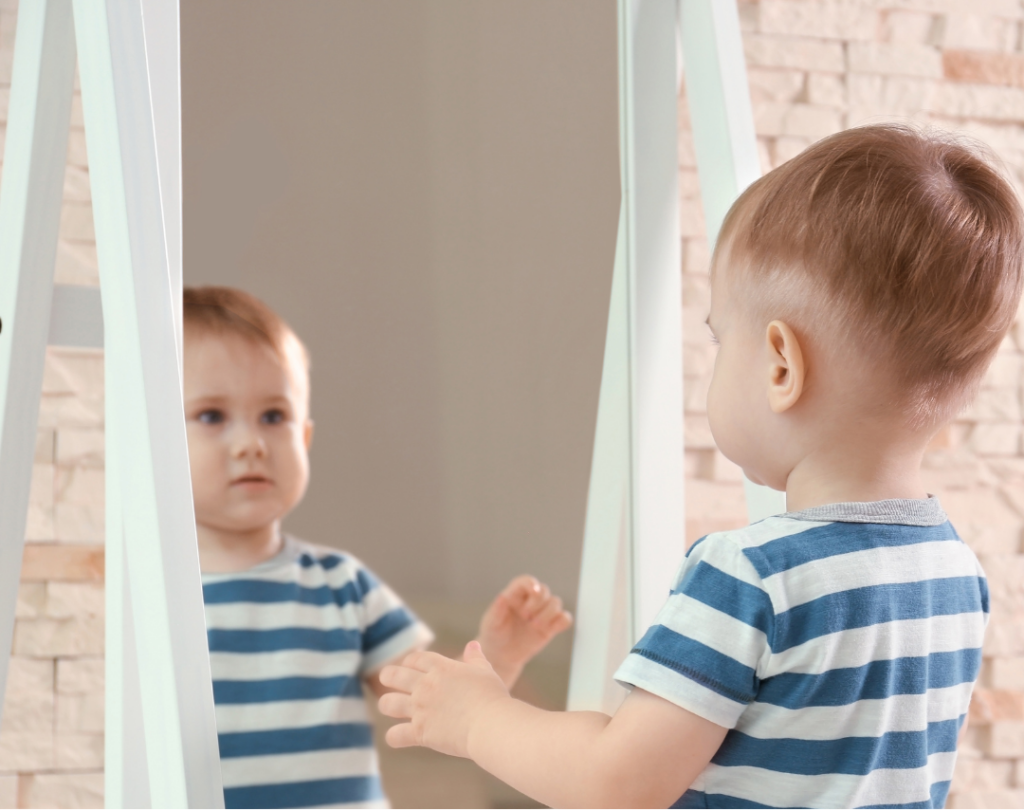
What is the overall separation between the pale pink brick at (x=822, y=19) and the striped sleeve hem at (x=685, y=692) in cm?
100

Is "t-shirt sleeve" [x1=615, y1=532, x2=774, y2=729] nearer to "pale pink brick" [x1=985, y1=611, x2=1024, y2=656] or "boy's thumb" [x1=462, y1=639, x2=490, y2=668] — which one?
"boy's thumb" [x1=462, y1=639, x2=490, y2=668]

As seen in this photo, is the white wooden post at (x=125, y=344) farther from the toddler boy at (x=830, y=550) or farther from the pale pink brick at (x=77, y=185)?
the pale pink brick at (x=77, y=185)

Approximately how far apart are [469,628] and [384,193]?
1.10ft

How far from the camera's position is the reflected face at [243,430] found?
677mm

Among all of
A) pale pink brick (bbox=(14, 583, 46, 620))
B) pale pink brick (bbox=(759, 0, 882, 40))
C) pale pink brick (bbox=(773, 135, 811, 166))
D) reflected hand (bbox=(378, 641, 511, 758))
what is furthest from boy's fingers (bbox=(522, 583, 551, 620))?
pale pink brick (bbox=(759, 0, 882, 40))

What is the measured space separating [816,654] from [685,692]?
2.6 inches

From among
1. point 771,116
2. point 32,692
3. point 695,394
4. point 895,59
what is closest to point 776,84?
point 771,116

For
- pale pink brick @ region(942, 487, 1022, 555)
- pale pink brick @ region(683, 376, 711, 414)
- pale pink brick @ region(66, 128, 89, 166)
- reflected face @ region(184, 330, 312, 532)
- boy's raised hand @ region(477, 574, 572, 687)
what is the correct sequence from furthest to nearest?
pale pink brick @ region(942, 487, 1022, 555) < pale pink brick @ region(683, 376, 711, 414) < pale pink brick @ region(66, 128, 89, 166) < boy's raised hand @ region(477, 574, 572, 687) < reflected face @ region(184, 330, 312, 532)

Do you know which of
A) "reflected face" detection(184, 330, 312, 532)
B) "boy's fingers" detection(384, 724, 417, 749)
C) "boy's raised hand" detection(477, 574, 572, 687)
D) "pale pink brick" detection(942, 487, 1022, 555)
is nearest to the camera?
"boy's fingers" detection(384, 724, 417, 749)

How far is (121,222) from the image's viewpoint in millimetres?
552

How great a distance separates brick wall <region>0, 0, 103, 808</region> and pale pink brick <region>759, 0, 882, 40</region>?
83 cm

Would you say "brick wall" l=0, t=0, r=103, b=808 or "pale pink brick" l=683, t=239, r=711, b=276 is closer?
"brick wall" l=0, t=0, r=103, b=808

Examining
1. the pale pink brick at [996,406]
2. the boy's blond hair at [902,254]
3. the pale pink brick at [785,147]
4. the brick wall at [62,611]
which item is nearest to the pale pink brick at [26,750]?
the brick wall at [62,611]

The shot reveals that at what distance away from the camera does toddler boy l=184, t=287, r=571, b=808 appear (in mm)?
680
